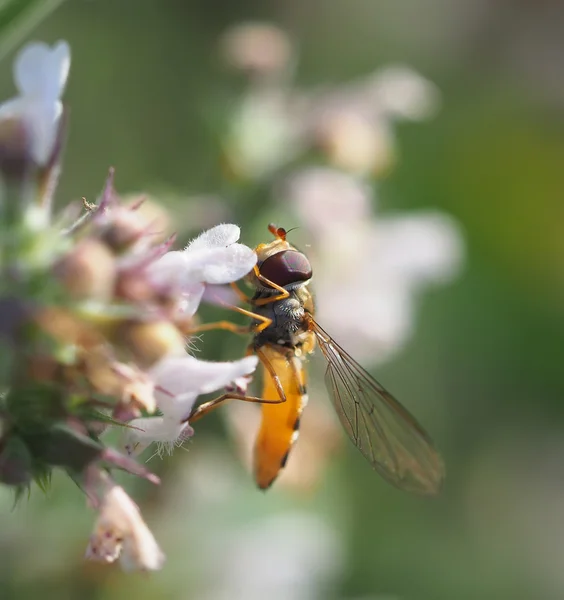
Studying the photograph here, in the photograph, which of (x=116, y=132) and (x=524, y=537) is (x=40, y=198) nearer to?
(x=116, y=132)

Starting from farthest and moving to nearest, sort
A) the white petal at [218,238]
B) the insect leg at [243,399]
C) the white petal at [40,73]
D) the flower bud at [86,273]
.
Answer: the insect leg at [243,399] → the white petal at [218,238] → the white petal at [40,73] → the flower bud at [86,273]

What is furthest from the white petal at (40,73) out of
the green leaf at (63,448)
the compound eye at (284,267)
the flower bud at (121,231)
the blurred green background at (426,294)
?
the blurred green background at (426,294)

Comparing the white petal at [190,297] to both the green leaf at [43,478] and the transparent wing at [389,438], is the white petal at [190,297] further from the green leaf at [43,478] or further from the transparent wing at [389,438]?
the transparent wing at [389,438]

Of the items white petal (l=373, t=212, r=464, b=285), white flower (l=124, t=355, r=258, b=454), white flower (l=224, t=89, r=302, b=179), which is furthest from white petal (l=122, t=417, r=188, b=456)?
white petal (l=373, t=212, r=464, b=285)

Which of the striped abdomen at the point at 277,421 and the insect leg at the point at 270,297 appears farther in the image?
the striped abdomen at the point at 277,421

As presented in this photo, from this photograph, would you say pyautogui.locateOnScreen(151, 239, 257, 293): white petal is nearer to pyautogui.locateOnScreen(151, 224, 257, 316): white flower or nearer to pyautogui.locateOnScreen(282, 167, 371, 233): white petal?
pyautogui.locateOnScreen(151, 224, 257, 316): white flower

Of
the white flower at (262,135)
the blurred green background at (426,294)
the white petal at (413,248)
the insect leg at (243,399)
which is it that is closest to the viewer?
the insect leg at (243,399)

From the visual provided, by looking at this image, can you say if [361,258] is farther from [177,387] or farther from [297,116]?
[177,387]
